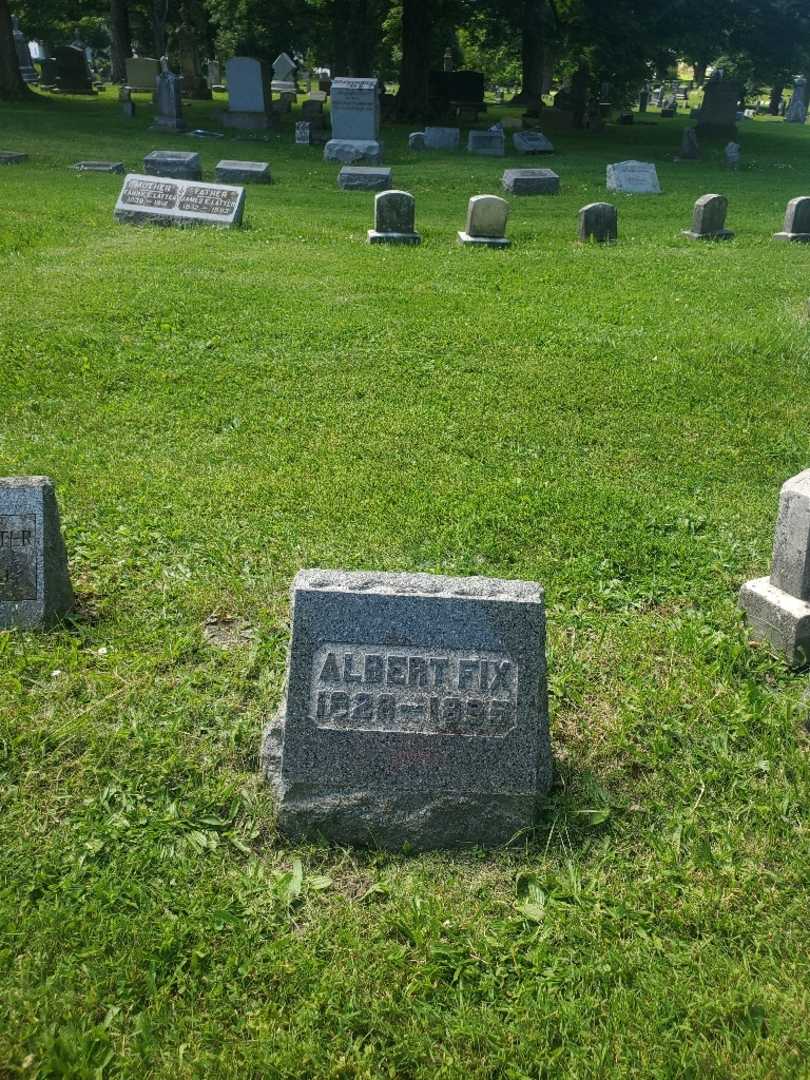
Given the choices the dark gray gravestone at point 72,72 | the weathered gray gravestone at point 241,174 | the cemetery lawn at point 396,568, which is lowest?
the cemetery lawn at point 396,568

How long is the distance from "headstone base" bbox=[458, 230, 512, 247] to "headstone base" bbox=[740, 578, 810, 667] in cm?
1037

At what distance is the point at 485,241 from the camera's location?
14.3 m

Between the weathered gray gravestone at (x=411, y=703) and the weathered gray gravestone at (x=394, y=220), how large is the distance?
11845 millimetres

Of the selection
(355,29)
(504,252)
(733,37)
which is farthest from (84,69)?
(504,252)

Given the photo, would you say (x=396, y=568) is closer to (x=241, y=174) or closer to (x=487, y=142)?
(x=241, y=174)

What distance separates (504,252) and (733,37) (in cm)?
2251

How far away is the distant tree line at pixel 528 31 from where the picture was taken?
2947cm

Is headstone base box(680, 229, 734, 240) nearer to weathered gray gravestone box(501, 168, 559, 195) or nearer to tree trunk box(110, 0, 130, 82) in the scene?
weathered gray gravestone box(501, 168, 559, 195)

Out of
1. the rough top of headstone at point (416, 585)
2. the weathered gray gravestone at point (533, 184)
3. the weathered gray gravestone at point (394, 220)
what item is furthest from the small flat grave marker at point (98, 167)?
the rough top of headstone at point (416, 585)

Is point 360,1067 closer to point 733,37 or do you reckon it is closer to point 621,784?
point 621,784

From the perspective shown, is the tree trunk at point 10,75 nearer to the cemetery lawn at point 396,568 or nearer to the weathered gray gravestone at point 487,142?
the weathered gray gravestone at point 487,142

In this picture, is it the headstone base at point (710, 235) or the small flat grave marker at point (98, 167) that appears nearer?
the headstone base at point (710, 235)

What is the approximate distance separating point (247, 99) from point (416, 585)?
2953cm

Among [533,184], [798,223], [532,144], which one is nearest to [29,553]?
[798,223]
